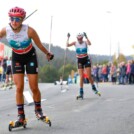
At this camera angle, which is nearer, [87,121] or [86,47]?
[87,121]

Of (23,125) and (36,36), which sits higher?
(36,36)

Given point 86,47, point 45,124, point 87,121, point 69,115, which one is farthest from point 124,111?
point 86,47

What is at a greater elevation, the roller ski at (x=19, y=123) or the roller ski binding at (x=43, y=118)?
the roller ski binding at (x=43, y=118)

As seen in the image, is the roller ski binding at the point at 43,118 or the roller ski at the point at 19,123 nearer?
the roller ski at the point at 19,123

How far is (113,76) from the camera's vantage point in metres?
36.8

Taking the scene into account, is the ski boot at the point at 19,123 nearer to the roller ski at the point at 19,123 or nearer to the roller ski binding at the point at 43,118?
the roller ski at the point at 19,123

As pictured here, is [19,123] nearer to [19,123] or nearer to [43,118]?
[19,123]

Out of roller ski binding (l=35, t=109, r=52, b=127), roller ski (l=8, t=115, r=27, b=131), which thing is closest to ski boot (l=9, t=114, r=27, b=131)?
roller ski (l=8, t=115, r=27, b=131)

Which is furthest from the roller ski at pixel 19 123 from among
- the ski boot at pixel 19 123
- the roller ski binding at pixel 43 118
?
the roller ski binding at pixel 43 118

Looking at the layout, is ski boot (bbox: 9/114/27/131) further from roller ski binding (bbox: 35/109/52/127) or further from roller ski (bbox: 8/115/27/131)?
roller ski binding (bbox: 35/109/52/127)

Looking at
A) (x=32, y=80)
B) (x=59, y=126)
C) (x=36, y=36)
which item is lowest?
(x=59, y=126)

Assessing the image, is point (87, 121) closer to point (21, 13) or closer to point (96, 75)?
point (21, 13)

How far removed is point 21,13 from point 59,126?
2.11 m

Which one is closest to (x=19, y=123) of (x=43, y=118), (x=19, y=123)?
(x=19, y=123)
